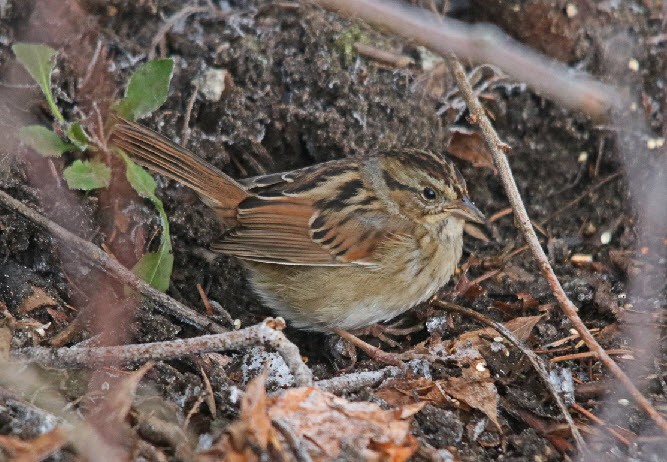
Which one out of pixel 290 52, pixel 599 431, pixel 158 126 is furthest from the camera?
pixel 290 52

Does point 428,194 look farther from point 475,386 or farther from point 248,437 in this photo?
point 248,437

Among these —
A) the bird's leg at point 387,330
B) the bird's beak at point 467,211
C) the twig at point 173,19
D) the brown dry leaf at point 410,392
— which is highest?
the twig at point 173,19

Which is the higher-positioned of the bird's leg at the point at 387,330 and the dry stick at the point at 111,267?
the dry stick at the point at 111,267

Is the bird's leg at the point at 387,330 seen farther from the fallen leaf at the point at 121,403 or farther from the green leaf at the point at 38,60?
the green leaf at the point at 38,60

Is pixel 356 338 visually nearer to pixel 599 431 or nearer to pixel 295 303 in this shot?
pixel 295 303

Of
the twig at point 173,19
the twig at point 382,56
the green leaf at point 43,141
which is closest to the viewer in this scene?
the green leaf at point 43,141

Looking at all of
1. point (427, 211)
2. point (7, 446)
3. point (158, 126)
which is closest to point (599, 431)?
point (427, 211)

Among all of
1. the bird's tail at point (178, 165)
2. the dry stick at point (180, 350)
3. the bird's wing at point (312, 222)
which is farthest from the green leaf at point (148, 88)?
the dry stick at point (180, 350)

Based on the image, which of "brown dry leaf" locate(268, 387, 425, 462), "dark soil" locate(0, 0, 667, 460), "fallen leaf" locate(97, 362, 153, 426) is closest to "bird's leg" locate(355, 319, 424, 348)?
"dark soil" locate(0, 0, 667, 460)

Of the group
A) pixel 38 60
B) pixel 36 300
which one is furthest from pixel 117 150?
pixel 36 300
